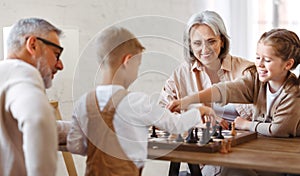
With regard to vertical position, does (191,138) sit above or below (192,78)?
below

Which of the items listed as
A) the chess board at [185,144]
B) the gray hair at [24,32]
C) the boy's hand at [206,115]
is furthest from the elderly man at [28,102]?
the boy's hand at [206,115]

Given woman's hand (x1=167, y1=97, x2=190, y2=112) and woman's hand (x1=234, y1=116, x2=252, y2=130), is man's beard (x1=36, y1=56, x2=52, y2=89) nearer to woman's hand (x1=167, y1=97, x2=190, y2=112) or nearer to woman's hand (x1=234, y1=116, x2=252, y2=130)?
woman's hand (x1=167, y1=97, x2=190, y2=112)

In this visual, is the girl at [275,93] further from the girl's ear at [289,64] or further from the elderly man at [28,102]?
the elderly man at [28,102]

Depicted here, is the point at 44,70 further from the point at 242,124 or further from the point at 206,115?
the point at 242,124

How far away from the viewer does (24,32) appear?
175 cm

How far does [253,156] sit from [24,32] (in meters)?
0.86

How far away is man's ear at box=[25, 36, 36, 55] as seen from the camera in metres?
1.73

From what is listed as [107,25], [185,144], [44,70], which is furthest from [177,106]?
[107,25]

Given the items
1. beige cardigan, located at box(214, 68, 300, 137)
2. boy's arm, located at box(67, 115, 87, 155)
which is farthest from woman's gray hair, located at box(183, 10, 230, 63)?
boy's arm, located at box(67, 115, 87, 155)

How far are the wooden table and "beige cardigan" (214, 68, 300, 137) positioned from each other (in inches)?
4.8

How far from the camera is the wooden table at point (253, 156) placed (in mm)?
1608

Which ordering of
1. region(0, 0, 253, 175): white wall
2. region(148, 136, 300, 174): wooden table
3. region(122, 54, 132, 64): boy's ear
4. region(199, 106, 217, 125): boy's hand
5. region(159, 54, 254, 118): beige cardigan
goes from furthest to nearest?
region(159, 54, 254, 118): beige cardigan → region(199, 106, 217, 125): boy's hand → region(0, 0, 253, 175): white wall → region(122, 54, 132, 64): boy's ear → region(148, 136, 300, 174): wooden table

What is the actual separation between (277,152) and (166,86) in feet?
2.44

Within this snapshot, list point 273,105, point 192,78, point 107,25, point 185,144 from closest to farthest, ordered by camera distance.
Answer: point 185,144, point 273,105, point 192,78, point 107,25
